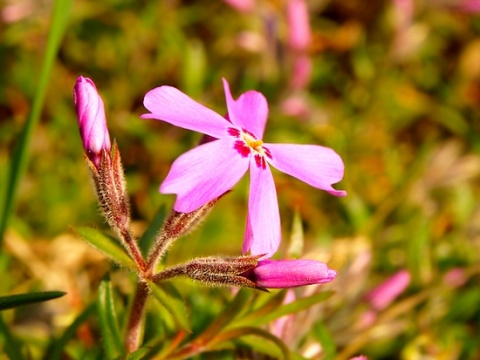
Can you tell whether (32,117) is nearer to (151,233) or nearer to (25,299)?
(151,233)

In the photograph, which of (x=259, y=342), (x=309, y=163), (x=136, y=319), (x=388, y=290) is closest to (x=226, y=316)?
(x=259, y=342)

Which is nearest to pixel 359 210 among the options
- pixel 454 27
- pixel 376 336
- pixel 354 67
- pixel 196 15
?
pixel 376 336

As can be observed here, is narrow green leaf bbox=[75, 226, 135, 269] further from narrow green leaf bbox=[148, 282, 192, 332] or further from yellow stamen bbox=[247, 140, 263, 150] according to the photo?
yellow stamen bbox=[247, 140, 263, 150]

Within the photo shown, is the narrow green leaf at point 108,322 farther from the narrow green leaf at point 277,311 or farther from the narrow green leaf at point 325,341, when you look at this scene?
the narrow green leaf at point 325,341

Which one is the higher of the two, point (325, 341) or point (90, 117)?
point (90, 117)

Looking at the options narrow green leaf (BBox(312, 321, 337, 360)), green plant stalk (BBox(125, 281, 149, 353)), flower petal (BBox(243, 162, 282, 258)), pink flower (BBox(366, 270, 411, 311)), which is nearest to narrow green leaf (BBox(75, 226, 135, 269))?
green plant stalk (BBox(125, 281, 149, 353))

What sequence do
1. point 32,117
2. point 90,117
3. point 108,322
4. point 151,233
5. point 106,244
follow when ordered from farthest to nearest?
point 32,117, point 151,233, point 108,322, point 106,244, point 90,117

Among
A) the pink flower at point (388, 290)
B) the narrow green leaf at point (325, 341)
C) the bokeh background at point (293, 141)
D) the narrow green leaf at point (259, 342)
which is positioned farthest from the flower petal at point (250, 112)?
the pink flower at point (388, 290)
